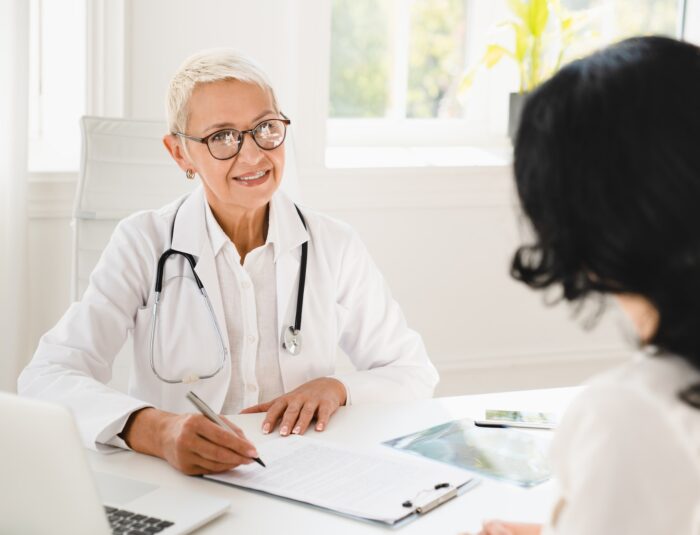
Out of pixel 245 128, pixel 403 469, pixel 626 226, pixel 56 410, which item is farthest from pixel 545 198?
pixel 245 128

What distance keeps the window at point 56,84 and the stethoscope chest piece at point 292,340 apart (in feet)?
4.04

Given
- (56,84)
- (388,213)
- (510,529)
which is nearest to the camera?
(510,529)

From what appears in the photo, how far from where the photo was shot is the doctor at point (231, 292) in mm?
1823

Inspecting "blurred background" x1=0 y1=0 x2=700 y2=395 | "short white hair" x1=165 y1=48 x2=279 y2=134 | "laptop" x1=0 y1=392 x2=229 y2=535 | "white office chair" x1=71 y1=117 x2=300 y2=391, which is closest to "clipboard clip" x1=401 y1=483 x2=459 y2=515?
"laptop" x1=0 y1=392 x2=229 y2=535

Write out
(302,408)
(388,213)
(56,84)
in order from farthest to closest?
(388,213)
(56,84)
(302,408)

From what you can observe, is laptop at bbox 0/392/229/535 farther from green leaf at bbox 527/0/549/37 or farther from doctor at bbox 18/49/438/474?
green leaf at bbox 527/0/549/37

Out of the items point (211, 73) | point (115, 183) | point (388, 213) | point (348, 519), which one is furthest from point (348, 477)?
point (388, 213)

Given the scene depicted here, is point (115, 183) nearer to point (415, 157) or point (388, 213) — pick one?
point (388, 213)

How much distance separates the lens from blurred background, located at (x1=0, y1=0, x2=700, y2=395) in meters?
2.76

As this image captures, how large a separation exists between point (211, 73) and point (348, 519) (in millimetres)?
949

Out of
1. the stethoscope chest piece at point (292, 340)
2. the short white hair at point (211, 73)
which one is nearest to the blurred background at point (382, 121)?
the short white hair at point (211, 73)

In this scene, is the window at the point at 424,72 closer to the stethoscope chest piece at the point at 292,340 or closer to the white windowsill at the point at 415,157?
the white windowsill at the point at 415,157

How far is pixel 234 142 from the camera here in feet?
6.14

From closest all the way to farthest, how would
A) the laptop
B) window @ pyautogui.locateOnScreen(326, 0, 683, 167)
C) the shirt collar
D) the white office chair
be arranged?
the laptop → the shirt collar → the white office chair → window @ pyautogui.locateOnScreen(326, 0, 683, 167)
